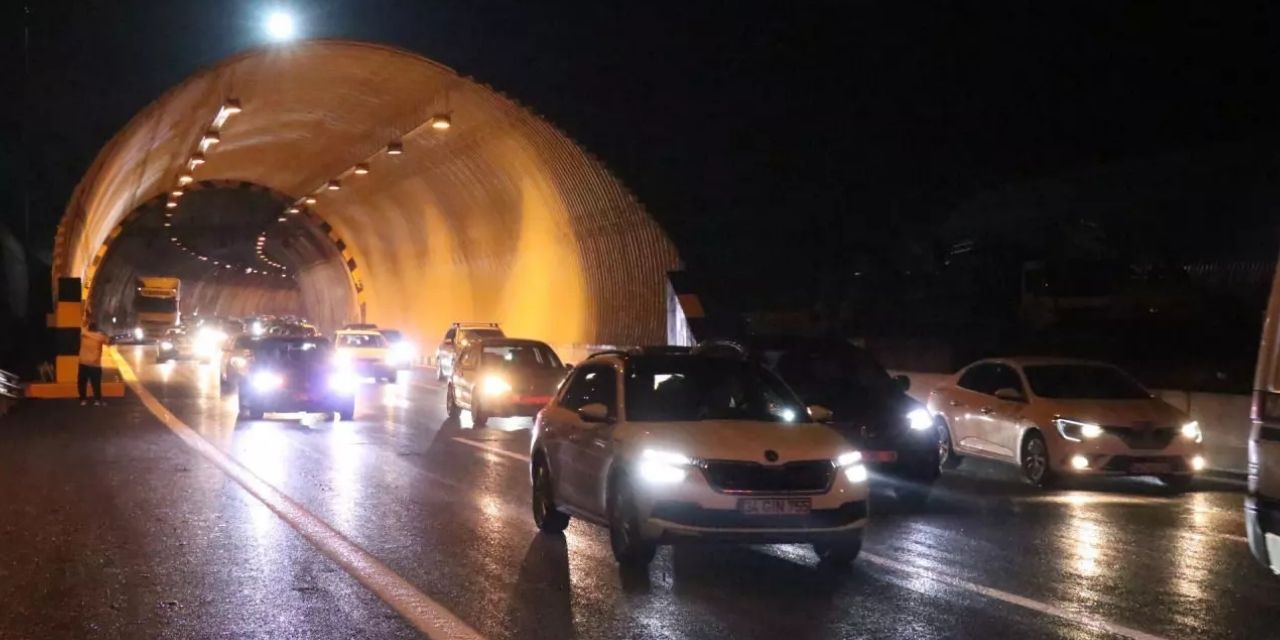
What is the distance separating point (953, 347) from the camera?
28391 millimetres

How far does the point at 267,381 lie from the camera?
2255 cm

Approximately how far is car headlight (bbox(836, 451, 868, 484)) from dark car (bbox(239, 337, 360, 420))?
598 inches

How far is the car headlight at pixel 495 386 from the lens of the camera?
21250mm

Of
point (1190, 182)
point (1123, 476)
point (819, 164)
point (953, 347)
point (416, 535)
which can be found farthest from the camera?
point (1190, 182)

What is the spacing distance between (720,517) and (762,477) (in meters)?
0.38

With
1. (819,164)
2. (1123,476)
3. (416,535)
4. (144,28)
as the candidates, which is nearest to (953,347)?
(819,164)

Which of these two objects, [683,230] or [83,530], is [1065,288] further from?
[83,530]

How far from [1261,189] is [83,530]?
2870 cm

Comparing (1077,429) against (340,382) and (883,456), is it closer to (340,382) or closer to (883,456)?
(883,456)

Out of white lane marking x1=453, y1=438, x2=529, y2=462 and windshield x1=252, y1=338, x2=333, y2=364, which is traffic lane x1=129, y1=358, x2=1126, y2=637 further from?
windshield x1=252, y1=338, x2=333, y2=364

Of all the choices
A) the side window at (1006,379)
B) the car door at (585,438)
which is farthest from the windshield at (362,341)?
the car door at (585,438)

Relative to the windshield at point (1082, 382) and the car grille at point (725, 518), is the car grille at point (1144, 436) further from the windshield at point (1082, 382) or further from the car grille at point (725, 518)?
the car grille at point (725, 518)

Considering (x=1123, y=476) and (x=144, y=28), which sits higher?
(x=144, y=28)

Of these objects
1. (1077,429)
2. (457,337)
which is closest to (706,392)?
(1077,429)
